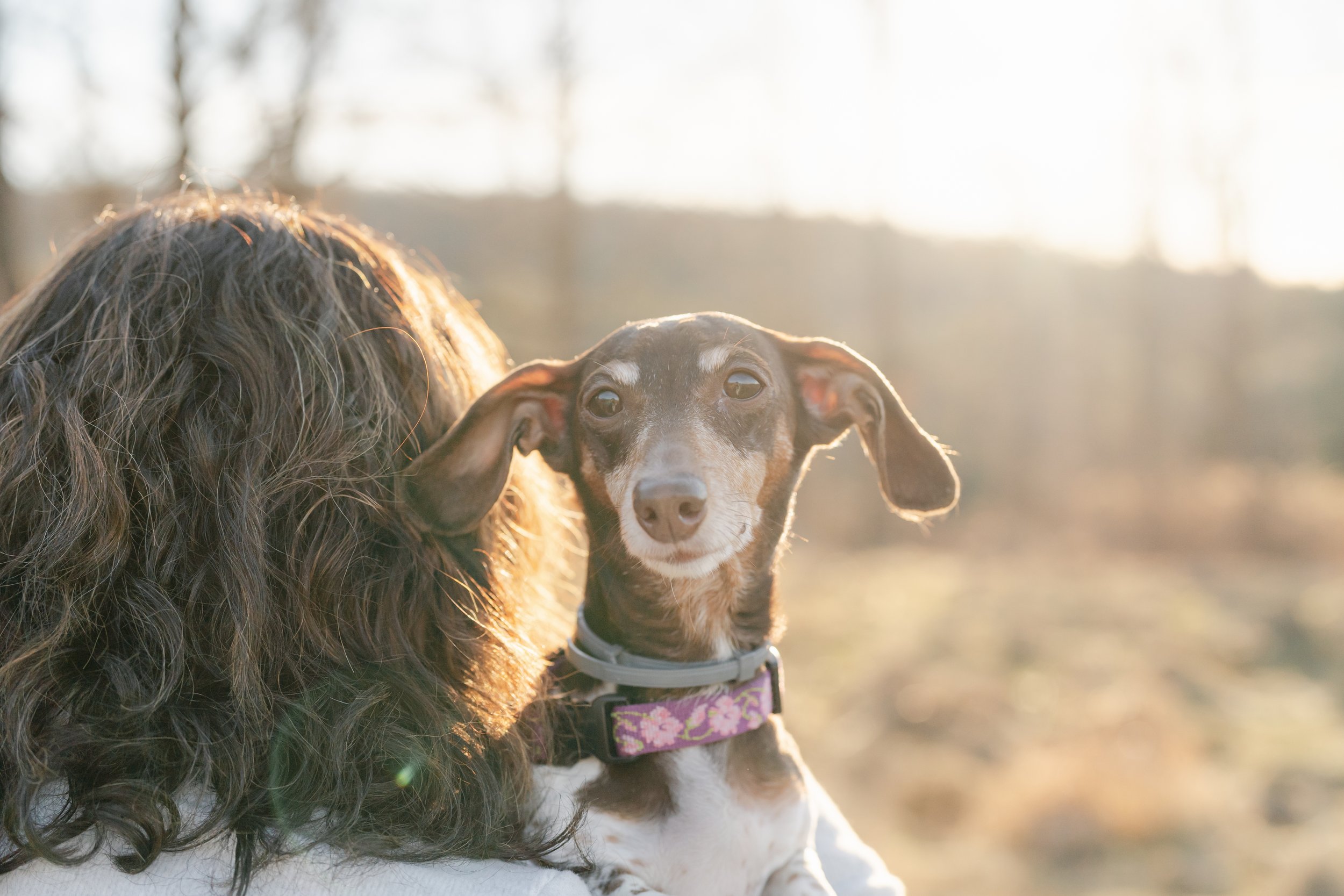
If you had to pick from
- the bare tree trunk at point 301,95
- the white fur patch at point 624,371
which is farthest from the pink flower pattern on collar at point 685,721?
the bare tree trunk at point 301,95

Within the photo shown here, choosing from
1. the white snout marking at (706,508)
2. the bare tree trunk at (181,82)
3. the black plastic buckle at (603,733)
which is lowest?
the black plastic buckle at (603,733)

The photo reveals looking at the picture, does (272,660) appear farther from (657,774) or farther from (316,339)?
(657,774)

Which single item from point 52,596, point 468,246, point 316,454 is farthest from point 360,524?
point 468,246

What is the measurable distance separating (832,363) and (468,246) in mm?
22093

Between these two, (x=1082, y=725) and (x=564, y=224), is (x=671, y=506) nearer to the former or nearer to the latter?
(x=1082, y=725)

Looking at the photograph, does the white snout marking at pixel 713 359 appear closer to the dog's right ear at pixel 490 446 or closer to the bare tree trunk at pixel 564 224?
the dog's right ear at pixel 490 446

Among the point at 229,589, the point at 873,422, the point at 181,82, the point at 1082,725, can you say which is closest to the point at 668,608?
the point at 873,422

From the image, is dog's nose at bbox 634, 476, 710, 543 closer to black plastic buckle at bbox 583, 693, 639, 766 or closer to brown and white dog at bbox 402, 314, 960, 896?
brown and white dog at bbox 402, 314, 960, 896

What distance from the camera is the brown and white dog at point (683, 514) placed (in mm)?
1944

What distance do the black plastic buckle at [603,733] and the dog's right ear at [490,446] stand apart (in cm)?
44

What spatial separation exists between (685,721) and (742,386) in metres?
0.76

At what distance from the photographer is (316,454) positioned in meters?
1.75

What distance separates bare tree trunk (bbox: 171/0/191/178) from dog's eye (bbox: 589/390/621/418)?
2.97 m

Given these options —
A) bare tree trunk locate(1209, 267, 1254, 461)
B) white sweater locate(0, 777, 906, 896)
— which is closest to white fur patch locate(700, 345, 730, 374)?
white sweater locate(0, 777, 906, 896)
